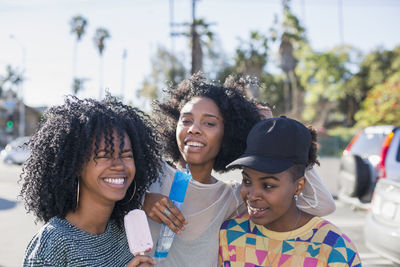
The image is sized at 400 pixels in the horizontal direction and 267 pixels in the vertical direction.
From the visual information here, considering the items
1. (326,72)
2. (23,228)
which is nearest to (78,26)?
(326,72)

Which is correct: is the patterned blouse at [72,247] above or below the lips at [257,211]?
below

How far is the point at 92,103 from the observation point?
2.22 meters

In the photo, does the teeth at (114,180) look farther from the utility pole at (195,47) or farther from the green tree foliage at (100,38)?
the green tree foliage at (100,38)

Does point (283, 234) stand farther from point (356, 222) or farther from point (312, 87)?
point (312, 87)

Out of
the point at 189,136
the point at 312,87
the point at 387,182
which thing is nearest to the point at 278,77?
the point at 312,87

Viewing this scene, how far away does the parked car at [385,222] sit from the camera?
453 centimetres

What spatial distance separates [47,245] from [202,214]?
1.00 meters

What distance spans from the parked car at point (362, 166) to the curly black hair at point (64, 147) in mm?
5940

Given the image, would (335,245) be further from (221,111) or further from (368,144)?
(368,144)

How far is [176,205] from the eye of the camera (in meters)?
2.36

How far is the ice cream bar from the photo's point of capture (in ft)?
6.48

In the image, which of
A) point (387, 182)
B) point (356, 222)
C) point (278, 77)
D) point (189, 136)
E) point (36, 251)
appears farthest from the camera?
point (278, 77)

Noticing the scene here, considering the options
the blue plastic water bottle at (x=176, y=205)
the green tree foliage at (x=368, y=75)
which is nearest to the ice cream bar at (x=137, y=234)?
the blue plastic water bottle at (x=176, y=205)

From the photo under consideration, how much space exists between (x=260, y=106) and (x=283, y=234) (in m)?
1.16
